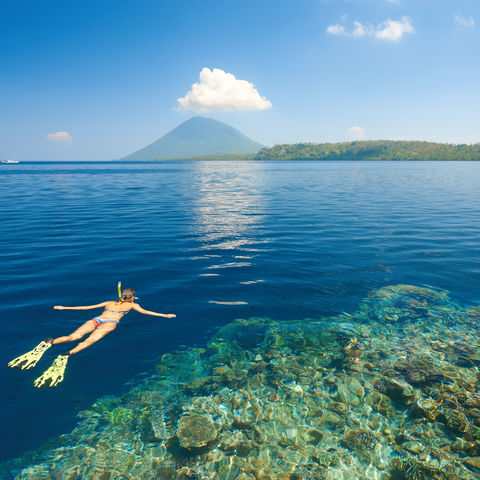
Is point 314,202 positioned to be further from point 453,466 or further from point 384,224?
point 453,466

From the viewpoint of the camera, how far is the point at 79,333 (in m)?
9.41

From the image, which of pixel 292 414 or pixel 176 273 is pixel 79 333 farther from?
pixel 292 414

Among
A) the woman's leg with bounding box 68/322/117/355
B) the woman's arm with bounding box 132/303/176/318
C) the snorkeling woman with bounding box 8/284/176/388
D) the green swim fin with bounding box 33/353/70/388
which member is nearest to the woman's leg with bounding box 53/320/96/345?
the snorkeling woman with bounding box 8/284/176/388

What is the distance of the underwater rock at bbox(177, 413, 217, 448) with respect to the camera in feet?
21.5

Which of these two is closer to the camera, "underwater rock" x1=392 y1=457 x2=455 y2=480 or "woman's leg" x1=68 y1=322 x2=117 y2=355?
"underwater rock" x1=392 y1=457 x2=455 y2=480

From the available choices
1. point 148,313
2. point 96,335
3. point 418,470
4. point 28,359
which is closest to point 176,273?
point 148,313

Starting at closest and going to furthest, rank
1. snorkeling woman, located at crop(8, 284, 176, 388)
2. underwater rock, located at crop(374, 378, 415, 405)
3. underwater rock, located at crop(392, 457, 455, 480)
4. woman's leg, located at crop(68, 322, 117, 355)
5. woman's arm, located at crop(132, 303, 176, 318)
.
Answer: underwater rock, located at crop(392, 457, 455, 480) → underwater rock, located at crop(374, 378, 415, 405) → snorkeling woman, located at crop(8, 284, 176, 388) → woman's leg, located at crop(68, 322, 117, 355) → woman's arm, located at crop(132, 303, 176, 318)

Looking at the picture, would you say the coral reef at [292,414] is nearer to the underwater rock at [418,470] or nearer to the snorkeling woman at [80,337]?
the underwater rock at [418,470]

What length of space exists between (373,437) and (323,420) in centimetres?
116

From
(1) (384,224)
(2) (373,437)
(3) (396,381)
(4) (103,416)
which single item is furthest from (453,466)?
(1) (384,224)

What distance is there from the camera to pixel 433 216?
96.1ft

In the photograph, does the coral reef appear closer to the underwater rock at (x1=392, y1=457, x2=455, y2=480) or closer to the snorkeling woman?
the underwater rock at (x1=392, y1=457, x2=455, y2=480)

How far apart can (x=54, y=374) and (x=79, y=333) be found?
5.30 feet

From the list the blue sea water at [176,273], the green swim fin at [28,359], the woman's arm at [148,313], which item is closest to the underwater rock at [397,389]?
the blue sea water at [176,273]
